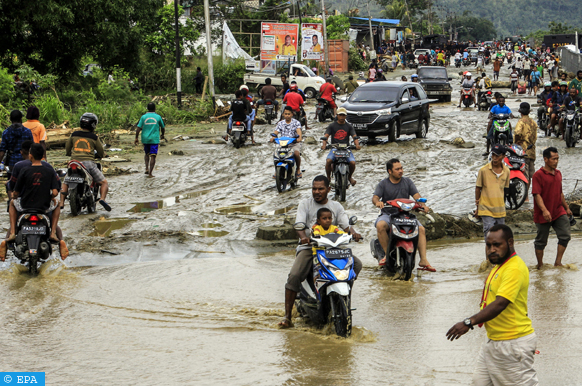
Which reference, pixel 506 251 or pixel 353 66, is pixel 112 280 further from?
pixel 353 66

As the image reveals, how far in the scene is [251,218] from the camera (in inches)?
459

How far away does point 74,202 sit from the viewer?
1148 centimetres

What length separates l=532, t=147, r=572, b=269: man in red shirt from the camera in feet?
27.2

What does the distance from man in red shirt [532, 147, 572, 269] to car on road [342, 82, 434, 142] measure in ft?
37.2

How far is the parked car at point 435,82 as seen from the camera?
35000mm

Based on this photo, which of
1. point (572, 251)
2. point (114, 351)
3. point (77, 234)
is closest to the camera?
point (114, 351)

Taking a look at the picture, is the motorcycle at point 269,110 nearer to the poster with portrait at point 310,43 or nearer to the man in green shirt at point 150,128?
the man in green shirt at point 150,128

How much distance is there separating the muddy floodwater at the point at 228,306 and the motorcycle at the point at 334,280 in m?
0.19

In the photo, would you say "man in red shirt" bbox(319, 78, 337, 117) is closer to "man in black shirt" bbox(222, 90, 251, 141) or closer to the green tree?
"man in black shirt" bbox(222, 90, 251, 141)

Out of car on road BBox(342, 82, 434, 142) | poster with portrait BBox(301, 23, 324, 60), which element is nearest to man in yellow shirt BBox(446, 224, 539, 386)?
car on road BBox(342, 82, 434, 142)

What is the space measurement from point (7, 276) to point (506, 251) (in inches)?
253

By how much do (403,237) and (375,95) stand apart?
13.2 meters

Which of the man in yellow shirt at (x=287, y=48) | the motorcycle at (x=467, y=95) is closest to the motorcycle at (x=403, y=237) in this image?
the motorcycle at (x=467, y=95)

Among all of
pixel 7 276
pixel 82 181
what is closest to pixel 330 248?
pixel 7 276
